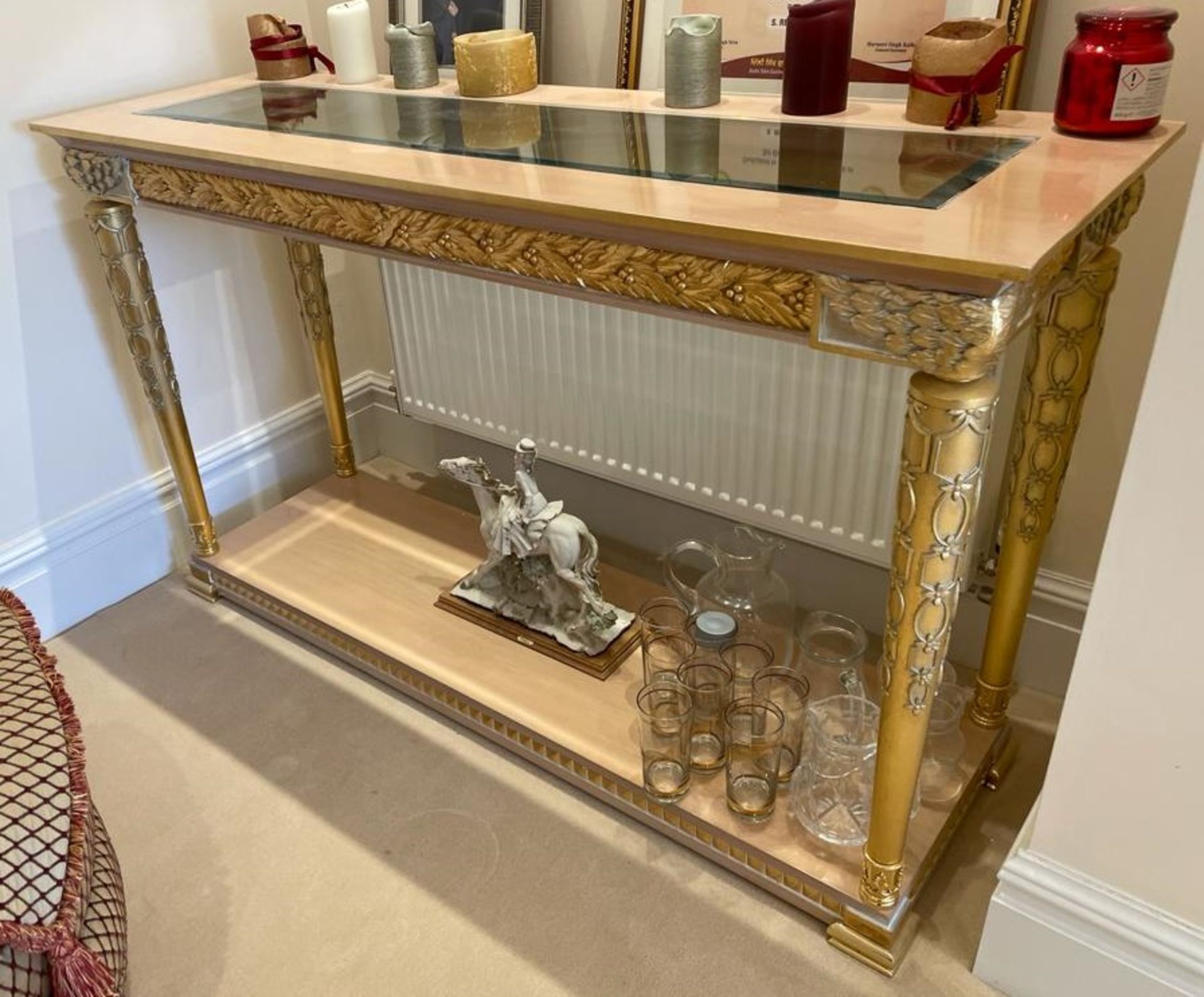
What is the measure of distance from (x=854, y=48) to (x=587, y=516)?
1.01 metres

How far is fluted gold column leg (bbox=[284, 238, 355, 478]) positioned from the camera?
1938mm

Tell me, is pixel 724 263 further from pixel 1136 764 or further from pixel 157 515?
pixel 157 515

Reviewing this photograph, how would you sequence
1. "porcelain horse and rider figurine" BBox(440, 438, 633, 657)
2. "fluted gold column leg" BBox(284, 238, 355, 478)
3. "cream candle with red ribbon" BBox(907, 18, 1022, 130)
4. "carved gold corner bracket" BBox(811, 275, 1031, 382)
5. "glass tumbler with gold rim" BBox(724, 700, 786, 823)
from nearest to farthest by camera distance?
"carved gold corner bracket" BBox(811, 275, 1031, 382) → "cream candle with red ribbon" BBox(907, 18, 1022, 130) → "glass tumbler with gold rim" BBox(724, 700, 786, 823) → "porcelain horse and rider figurine" BBox(440, 438, 633, 657) → "fluted gold column leg" BBox(284, 238, 355, 478)

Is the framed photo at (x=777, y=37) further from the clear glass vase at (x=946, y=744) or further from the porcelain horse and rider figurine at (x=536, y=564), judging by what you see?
the clear glass vase at (x=946, y=744)

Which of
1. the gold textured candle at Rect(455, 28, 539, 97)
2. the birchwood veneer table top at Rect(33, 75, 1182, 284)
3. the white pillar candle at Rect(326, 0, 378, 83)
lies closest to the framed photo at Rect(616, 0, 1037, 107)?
the birchwood veneer table top at Rect(33, 75, 1182, 284)

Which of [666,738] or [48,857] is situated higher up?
[48,857]

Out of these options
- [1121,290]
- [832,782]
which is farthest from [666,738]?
[1121,290]

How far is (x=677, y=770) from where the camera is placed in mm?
1383

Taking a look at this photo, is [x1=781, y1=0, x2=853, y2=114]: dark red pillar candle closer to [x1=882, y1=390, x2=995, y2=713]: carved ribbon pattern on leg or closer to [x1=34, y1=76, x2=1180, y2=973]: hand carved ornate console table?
[x1=34, y1=76, x2=1180, y2=973]: hand carved ornate console table

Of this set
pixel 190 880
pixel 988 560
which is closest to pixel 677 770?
pixel 988 560

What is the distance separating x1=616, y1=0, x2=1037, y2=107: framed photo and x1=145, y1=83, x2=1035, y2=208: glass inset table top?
152 millimetres

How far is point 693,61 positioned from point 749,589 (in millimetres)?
774

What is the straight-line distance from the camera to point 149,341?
1698 mm

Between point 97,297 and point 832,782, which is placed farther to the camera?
point 97,297
